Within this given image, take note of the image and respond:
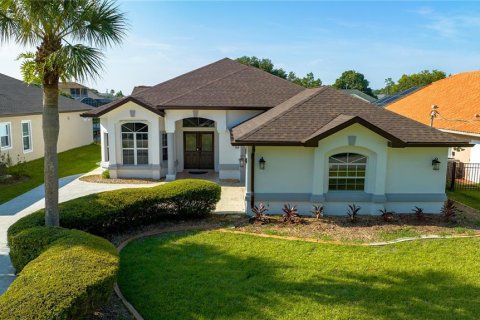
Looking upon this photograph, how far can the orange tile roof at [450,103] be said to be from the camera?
21.9 meters

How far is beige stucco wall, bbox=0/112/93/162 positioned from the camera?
23266 millimetres

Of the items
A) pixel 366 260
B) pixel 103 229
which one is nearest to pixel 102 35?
pixel 103 229

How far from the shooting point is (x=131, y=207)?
36.1ft

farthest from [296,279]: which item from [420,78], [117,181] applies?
[420,78]

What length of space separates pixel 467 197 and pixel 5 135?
81.2 feet

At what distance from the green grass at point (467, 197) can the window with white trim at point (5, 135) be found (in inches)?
939

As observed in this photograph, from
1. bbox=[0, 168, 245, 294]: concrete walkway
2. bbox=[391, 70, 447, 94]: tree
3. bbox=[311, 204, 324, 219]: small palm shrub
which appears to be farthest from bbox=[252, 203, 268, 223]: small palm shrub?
bbox=[391, 70, 447, 94]: tree

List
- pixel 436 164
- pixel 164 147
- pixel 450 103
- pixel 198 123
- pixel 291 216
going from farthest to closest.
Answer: pixel 450 103
pixel 198 123
pixel 164 147
pixel 436 164
pixel 291 216

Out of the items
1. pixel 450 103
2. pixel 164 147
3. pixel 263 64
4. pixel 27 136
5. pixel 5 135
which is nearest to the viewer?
pixel 164 147

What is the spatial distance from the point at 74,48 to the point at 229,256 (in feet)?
19.6

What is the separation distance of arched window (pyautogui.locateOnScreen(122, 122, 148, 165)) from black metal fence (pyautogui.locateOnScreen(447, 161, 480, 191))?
1508cm

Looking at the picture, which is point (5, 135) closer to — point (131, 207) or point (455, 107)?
point (131, 207)

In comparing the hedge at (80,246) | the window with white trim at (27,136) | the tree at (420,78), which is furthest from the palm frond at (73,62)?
the tree at (420,78)

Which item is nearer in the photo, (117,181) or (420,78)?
(117,181)
